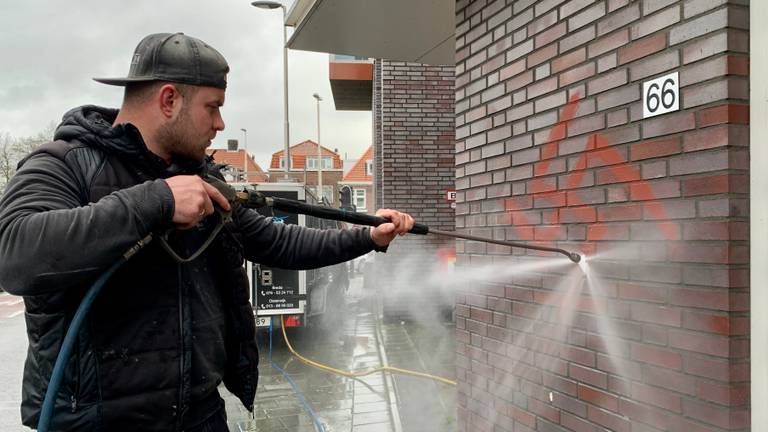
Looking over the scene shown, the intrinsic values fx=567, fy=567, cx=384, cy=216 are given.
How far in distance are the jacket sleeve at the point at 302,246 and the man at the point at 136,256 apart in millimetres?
405

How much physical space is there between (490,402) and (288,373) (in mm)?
5069

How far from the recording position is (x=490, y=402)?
11.2ft

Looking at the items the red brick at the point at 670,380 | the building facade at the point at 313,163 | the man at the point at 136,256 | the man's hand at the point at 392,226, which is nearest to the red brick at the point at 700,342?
the red brick at the point at 670,380

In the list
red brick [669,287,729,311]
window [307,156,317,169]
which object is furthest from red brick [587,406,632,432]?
window [307,156,317,169]

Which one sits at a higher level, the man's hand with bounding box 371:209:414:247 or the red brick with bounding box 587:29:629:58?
the red brick with bounding box 587:29:629:58

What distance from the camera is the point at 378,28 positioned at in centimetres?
528

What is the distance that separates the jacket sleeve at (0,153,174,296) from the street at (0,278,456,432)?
13.4ft

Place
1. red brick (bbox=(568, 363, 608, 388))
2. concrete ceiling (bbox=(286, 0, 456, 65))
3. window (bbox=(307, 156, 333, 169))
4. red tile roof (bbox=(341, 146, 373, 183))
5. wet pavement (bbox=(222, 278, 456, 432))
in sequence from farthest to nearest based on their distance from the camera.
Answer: window (bbox=(307, 156, 333, 169)) → red tile roof (bbox=(341, 146, 373, 183)) → wet pavement (bbox=(222, 278, 456, 432)) → concrete ceiling (bbox=(286, 0, 456, 65)) → red brick (bbox=(568, 363, 608, 388))

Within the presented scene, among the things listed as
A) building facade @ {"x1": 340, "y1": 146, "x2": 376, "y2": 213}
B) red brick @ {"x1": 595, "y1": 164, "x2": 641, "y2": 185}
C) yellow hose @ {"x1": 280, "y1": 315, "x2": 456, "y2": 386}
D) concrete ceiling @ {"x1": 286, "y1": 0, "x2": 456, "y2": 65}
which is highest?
building facade @ {"x1": 340, "y1": 146, "x2": 376, "y2": 213}

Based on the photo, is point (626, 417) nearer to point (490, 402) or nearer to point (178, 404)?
point (490, 402)

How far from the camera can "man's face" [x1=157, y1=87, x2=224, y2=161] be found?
2.05m

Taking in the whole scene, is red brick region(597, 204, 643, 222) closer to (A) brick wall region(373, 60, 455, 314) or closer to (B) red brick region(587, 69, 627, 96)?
(B) red brick region(587, 69, 627, 96)

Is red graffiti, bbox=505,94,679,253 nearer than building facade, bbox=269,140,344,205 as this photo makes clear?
Yes

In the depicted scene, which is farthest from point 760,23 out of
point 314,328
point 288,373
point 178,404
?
point 314,328
